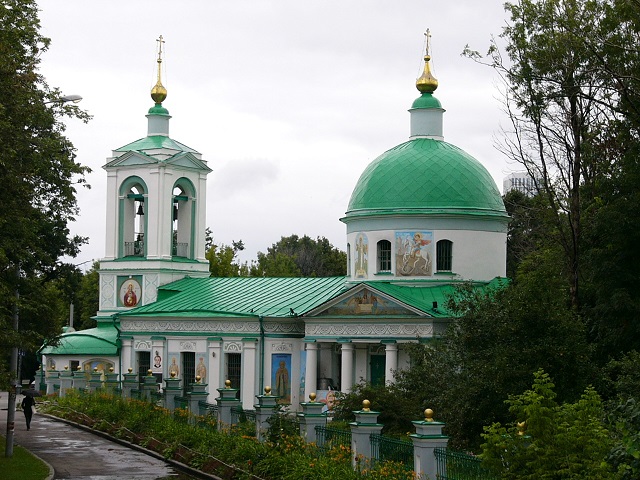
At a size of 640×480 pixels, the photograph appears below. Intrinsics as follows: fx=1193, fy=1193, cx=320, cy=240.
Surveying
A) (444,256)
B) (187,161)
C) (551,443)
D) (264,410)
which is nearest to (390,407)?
(264,410)

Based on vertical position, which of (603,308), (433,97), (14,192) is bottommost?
(603,308)

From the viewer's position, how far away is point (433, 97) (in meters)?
45.7

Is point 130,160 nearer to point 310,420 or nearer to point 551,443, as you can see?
point 310,420

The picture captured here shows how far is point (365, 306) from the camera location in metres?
41.3

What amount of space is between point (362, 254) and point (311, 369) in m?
4.70

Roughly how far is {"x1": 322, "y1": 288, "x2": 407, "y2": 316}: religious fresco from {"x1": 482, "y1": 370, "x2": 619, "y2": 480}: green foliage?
23142 millimetres

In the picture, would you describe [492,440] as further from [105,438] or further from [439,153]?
[439,153]

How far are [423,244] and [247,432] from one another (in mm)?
16820

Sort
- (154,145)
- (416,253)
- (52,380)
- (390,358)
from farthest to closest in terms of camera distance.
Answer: (52,380) → (154,145) → (416,253) → (390,358)

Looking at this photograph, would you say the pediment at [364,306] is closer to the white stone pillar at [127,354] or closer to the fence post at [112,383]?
the fence post at [112,383]

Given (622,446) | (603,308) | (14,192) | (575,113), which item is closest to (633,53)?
(575,113)

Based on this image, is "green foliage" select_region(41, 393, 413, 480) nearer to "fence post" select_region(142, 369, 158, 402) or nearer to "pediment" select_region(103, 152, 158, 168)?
"fence post" select_region(142, 369, 158, 402)

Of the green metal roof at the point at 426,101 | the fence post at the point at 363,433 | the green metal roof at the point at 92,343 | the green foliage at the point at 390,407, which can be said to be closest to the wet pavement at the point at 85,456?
the fence post at the point at 363,433

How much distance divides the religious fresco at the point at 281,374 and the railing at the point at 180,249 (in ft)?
30.4
